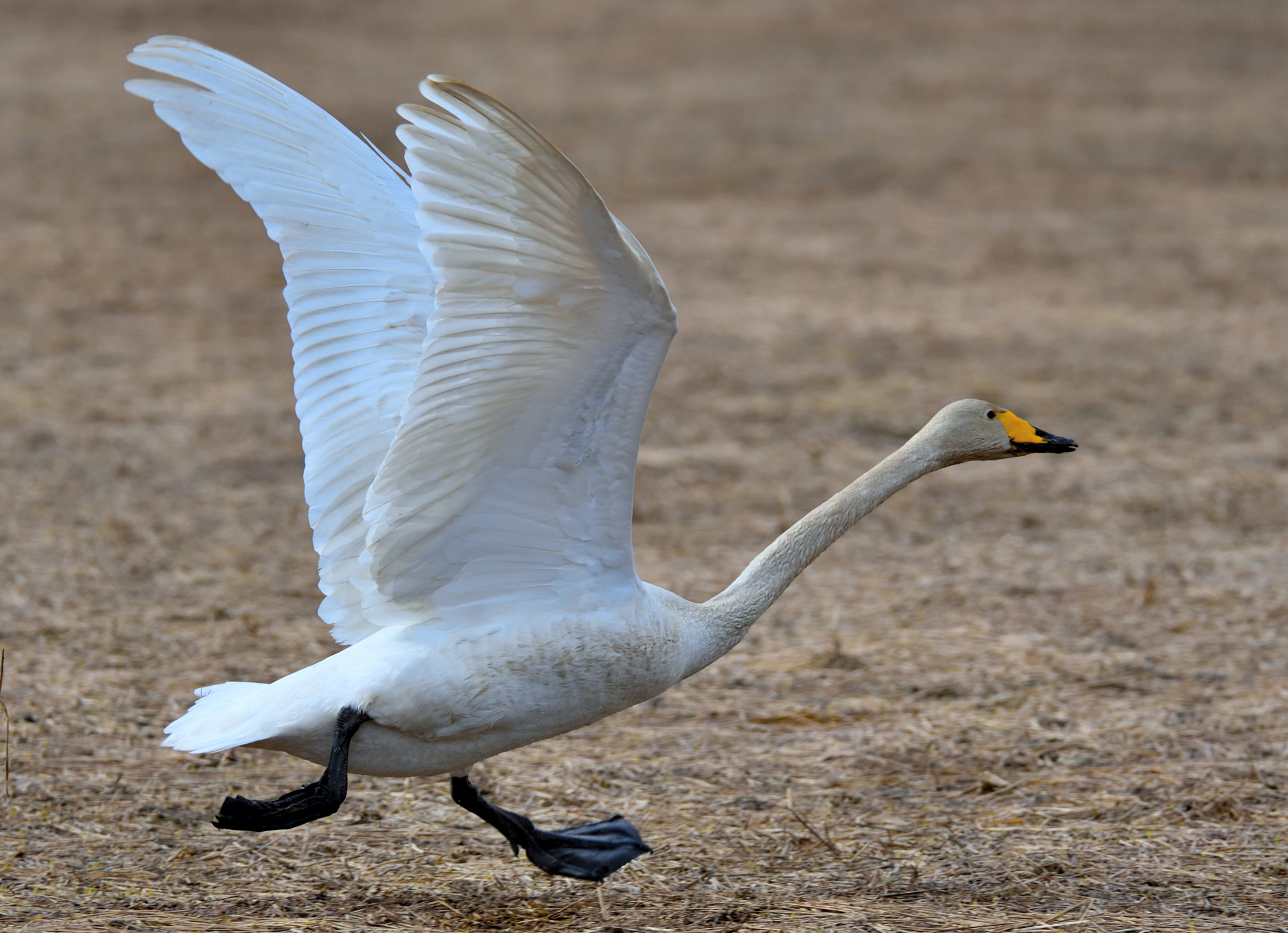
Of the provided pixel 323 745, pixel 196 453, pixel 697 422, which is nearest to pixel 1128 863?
pixel 323 745

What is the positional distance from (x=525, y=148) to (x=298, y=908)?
2.24m

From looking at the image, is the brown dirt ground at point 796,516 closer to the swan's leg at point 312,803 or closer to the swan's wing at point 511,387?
the swan's leg at point 312,803

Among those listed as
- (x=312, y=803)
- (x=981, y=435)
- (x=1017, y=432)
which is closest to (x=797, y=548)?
(x=981, y=435)

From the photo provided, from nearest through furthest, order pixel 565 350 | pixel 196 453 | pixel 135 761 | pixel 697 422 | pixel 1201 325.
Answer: pixel 565 350, pixel 135 761, pixel 196 453, pixel 697 422, pixel 1201 325

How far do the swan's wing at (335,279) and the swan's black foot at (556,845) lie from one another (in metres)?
0.61

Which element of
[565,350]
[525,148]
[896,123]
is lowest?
[565,350]

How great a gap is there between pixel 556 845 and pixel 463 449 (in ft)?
4.21

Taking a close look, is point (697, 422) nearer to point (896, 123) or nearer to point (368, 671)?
point (368, 671)

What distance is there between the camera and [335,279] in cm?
478

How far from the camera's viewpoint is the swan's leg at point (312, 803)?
409 cm

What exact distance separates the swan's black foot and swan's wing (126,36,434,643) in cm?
61

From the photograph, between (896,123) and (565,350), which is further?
(896,123)

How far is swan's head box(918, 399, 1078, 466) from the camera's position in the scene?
462 centimetres

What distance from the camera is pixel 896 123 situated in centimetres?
1747
